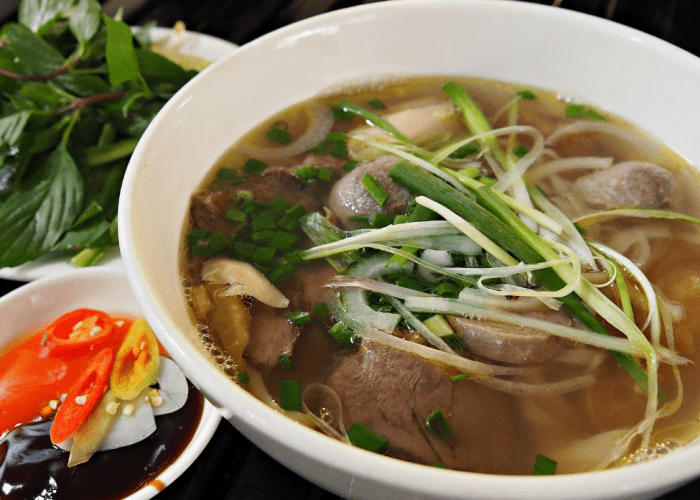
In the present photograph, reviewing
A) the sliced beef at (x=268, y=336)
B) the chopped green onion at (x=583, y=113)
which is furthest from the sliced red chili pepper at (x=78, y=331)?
the chopped green onion at (x=583, y=113)

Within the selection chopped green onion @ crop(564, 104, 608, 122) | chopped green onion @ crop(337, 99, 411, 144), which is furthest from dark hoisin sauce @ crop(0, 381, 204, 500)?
chopped green onion @ crop(564, 104, 608, 122)

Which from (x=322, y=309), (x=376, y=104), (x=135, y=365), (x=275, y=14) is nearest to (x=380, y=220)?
(x=322, y=309)

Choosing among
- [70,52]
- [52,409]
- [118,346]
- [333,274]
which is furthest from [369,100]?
[70,52]

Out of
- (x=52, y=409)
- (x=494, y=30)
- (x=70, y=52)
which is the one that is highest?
(x=494, y=30)

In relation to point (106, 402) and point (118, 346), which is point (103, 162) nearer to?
point (118, 346)

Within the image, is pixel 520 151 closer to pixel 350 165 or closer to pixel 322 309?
pixel 350 165

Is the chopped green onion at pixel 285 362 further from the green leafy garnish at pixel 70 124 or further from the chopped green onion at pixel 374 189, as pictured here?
the green leafy garnish at pixel 70 124

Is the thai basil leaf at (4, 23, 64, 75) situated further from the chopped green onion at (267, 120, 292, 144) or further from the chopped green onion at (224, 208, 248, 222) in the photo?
the chopped green onion at (224, 208, 248, 222)
